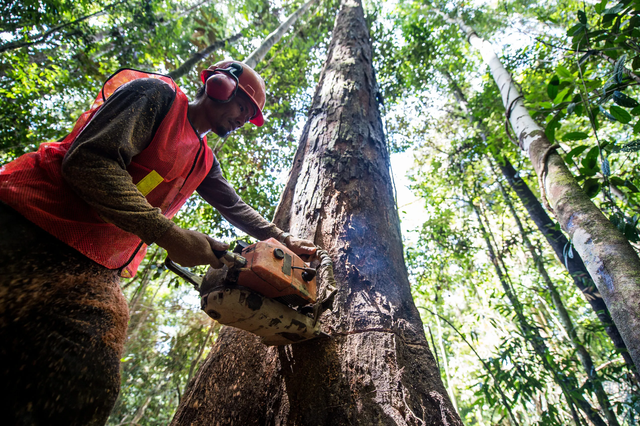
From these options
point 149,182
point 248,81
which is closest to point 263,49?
point 248,81

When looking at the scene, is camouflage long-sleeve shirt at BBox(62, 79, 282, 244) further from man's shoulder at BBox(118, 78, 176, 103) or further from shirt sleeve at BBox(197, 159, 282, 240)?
shirt sleeve at BBox(197, 159, 282, 240)

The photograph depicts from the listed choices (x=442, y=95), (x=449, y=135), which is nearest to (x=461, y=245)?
(x=449, y=135)

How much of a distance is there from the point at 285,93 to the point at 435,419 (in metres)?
5.57

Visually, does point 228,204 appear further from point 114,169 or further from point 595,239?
point 595,239

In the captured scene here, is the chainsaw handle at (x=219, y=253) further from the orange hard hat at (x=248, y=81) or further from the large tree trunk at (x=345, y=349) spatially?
the orange hard hat at (x=248, y=81)

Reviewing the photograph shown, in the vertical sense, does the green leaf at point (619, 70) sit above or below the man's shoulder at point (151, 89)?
above

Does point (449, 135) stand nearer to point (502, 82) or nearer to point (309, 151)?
point (502, 82)

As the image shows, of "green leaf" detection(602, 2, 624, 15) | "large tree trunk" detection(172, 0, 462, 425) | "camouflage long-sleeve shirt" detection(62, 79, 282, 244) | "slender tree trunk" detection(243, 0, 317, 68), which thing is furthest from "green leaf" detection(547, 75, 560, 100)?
"slender tree trunk" detection(243, 0, 317, 68)

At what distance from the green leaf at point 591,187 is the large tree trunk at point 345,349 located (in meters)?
1.12

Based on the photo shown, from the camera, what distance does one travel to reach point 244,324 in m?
1.00

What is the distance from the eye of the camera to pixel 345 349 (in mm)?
1054

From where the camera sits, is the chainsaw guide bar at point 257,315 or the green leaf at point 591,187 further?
the green leaf at point 591,187

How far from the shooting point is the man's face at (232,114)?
1555 millimetres

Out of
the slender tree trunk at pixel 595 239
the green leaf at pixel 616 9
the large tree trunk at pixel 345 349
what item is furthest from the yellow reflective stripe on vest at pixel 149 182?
the green leaf at pixel 616 9
